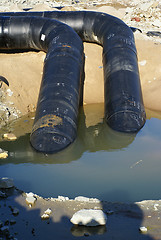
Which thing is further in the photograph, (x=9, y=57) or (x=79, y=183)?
(x=9, y=57)

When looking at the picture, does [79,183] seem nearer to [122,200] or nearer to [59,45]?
[122,200]

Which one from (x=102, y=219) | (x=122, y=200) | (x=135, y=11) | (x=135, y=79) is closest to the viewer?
(x=102, y=219)

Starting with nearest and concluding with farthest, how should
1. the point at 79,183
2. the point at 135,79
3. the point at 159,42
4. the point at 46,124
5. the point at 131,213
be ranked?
the point at 131,213
the point at 79,183
the point at 46,124
the point at 135,79
the point at 159,42

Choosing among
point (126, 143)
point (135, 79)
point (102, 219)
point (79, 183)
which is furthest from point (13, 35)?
point (102, 219)

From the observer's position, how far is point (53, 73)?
29.8ft

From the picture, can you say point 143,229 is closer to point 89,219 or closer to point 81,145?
point 89,219

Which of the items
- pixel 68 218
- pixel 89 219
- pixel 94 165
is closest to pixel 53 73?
pixel 94 165

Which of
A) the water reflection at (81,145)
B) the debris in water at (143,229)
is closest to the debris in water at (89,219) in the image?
the debris in water at (143,229)

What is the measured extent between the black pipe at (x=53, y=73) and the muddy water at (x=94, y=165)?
400mm

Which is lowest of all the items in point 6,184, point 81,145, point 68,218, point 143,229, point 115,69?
point 81,145

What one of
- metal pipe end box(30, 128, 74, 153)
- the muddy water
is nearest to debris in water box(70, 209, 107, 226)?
the muddy water

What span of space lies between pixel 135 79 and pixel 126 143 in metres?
2.38

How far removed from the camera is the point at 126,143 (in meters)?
8.34

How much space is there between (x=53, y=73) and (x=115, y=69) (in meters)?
2.03
